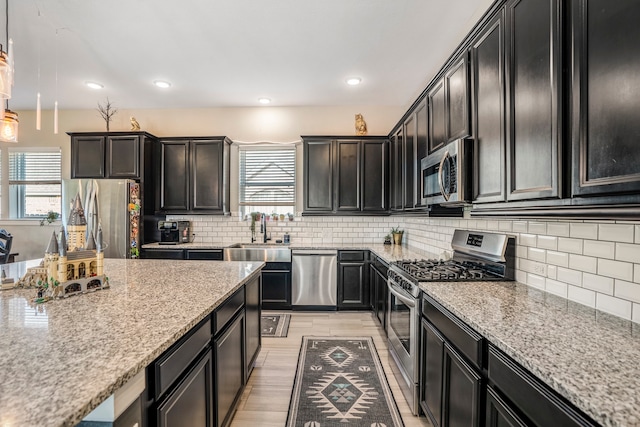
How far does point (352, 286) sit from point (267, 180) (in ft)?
6.78

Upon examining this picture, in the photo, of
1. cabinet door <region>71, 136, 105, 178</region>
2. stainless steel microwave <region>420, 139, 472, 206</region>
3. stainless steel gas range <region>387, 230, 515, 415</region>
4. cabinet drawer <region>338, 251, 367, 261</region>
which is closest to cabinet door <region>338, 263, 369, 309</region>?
cabinet drawer <region>338, 251, 367, 261</region>

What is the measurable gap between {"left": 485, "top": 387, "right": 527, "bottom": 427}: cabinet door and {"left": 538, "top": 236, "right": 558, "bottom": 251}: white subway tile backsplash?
0.94 meters

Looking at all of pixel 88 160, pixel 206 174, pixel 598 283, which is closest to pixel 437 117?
pixel 598 283

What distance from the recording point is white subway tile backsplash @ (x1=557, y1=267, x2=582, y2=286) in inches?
60.5

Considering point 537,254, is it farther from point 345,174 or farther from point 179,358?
point 345,174

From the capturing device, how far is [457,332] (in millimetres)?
1471

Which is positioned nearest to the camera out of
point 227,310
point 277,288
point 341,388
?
point 227,310

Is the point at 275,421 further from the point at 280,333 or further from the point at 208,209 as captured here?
the point at 208,209

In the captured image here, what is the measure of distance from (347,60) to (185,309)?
2967 millimetres

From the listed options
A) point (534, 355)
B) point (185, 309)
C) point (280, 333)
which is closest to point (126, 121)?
point (280, 333)

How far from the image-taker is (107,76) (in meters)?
3.73

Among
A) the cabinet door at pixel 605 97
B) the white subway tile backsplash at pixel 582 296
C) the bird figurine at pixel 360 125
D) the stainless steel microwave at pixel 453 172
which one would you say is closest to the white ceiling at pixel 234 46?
the bird figurine at pixel 360 125

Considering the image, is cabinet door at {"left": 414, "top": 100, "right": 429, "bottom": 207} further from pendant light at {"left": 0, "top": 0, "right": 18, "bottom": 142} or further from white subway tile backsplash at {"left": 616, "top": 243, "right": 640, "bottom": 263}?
pendant light at {"left": 0, "top": 0, "right": 18, "bottom": 142}

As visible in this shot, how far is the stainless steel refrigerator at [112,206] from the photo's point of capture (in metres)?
4.10
